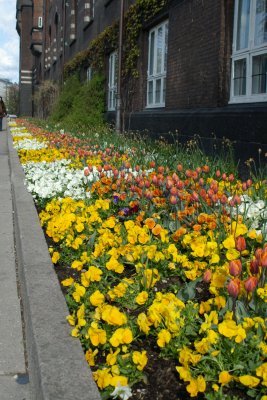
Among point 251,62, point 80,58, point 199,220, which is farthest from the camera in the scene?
point 80,58

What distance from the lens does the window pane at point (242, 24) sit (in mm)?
8648

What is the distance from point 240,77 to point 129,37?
6.33 meters

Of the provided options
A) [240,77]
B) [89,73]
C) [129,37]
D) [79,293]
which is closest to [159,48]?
[129,37]

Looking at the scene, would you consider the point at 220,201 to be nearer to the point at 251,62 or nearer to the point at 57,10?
the point at 251,62

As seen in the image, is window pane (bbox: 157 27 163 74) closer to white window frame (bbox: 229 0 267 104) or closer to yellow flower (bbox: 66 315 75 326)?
white window frame (bbox: 229 0 267 104)

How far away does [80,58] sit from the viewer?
2216cm

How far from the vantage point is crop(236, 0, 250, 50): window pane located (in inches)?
340

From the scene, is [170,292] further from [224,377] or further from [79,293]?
[224,377]

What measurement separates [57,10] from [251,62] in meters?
27.6

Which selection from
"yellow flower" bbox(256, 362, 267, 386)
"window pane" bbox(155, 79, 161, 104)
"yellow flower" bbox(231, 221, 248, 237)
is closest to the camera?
"yellow flower" bbox(256, 362, 267, 386)

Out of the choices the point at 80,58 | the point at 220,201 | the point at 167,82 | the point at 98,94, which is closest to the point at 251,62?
the point at 167,82

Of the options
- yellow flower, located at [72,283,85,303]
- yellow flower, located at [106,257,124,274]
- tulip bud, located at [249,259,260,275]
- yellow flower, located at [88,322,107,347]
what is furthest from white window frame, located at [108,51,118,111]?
yellow flower, located at [88,322,107,347]

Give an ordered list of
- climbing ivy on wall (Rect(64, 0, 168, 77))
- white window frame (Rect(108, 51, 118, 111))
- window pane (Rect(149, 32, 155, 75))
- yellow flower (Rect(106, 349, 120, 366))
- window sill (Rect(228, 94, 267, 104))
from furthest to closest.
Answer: white window frame (Rect(108, 51, 118, 111)) < window pane (Rect(149, 32, 155, 75)) < climbing ivy on wall (Rect(64, 0, 168, 77)) < window sill (Rect(228, 94, 267, 104)) < yellow flower (Rect(106, 349, 120, 366))

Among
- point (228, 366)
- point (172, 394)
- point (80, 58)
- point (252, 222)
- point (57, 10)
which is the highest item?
point (57, 10)
